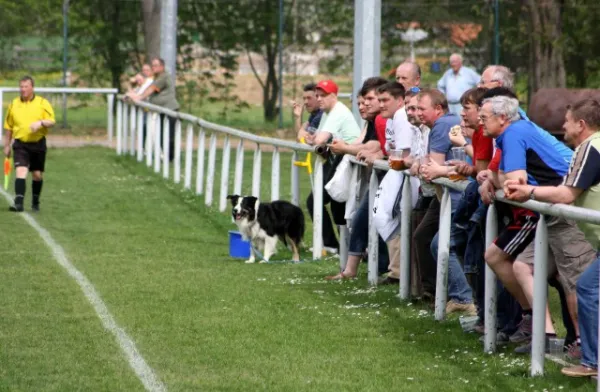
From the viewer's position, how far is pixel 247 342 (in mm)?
10094

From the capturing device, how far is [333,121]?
48.7ft

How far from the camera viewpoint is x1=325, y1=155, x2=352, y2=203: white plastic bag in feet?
45.0

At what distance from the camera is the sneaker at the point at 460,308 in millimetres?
10897

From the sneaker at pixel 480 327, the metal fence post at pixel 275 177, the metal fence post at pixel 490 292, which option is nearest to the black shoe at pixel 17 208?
the metal fence post at pixel 275 177

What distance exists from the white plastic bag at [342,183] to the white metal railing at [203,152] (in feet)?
3.35

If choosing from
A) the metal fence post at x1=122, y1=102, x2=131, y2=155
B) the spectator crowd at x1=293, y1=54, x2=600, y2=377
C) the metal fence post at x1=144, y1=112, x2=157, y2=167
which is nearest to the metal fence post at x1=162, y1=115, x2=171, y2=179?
the metal fence post at x1=144, y1=112, x2=157, y2=167

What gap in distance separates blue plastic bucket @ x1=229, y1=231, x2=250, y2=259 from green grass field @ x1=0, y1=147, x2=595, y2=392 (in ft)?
0.43

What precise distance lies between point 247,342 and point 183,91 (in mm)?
25460

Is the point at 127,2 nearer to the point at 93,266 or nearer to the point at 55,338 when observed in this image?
the point at 93,266

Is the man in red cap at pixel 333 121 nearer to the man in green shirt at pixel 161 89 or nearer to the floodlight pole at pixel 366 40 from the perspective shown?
the floodlight pole at pixel 366 40

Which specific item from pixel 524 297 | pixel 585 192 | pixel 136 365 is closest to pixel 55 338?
pixel 136 365

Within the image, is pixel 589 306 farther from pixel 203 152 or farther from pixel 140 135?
pixel 140 135

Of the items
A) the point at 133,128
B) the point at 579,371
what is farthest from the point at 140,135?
the point at 579,371

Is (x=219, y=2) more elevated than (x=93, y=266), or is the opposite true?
(x=219, y=2)
